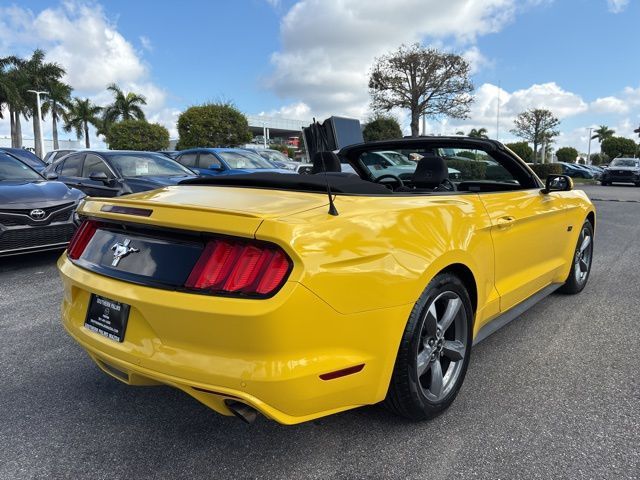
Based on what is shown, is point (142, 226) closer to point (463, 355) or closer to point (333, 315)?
point (333, 315)

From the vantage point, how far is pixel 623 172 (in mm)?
25281

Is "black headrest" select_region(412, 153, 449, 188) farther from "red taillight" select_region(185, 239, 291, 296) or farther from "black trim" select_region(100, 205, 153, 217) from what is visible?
"black trim" select_region(100, 205, 153, 217)

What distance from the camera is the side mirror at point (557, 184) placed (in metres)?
3.65

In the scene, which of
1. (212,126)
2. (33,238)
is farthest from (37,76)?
(33,238)

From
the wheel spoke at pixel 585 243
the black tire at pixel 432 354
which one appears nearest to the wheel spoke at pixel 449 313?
the black tire at pixel 432 354

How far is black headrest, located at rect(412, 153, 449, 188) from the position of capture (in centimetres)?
331

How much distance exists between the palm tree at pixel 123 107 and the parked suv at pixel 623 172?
46572mm

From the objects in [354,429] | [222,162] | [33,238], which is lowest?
[354,429]

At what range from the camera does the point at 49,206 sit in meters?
5.68

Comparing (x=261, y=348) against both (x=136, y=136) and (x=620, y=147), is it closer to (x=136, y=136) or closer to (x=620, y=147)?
(x=136, y=136)

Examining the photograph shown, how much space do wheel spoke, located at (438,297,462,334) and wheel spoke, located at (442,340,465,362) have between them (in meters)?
0.11

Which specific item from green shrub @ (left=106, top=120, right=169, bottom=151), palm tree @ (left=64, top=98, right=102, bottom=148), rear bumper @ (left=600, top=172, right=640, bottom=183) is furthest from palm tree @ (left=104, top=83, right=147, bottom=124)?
rear bumper @ (left=600, top=172, right=640, bottom=183)

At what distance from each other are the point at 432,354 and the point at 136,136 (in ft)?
105

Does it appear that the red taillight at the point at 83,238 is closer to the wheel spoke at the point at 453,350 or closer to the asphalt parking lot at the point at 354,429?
the asphalt parking lot at the point at 354,429
